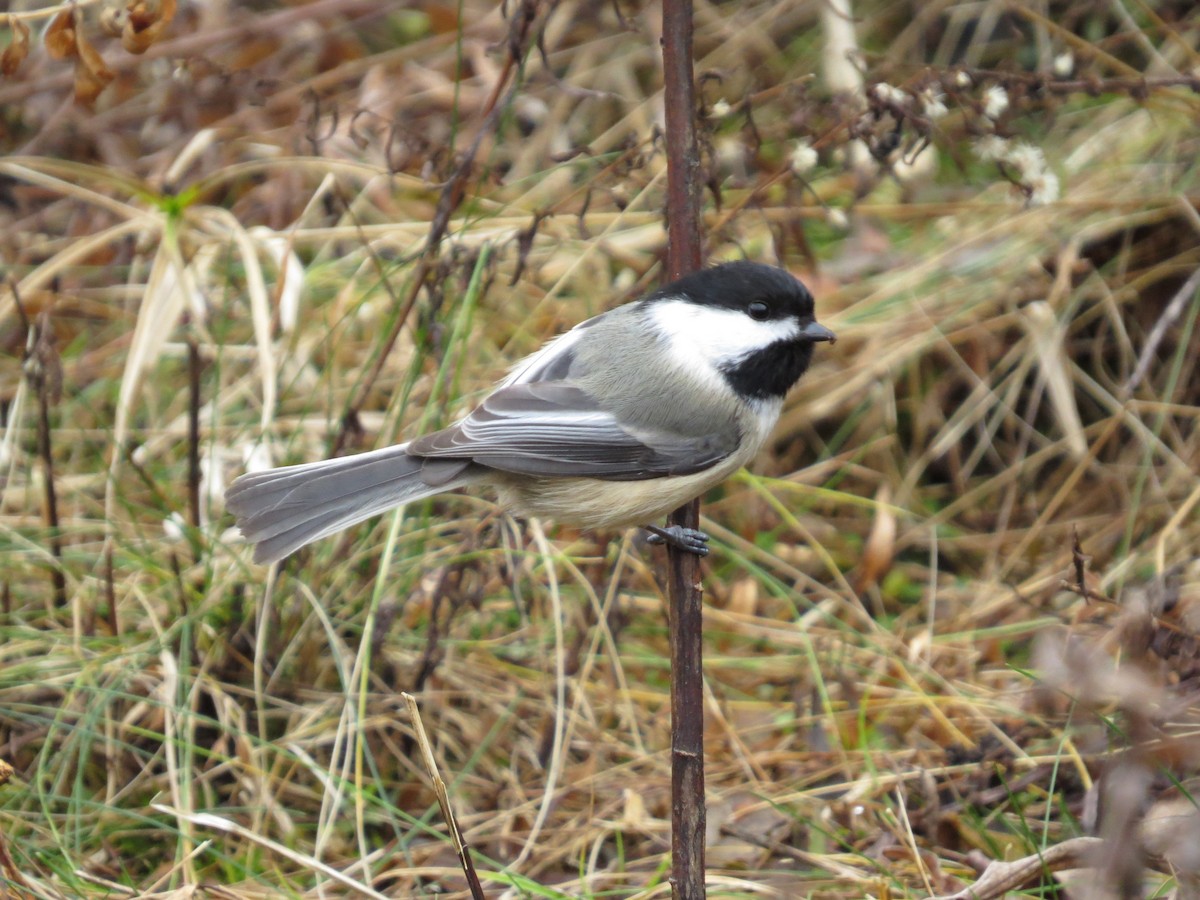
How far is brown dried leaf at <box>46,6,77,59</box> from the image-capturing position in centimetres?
196

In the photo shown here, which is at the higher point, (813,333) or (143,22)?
(143,22)

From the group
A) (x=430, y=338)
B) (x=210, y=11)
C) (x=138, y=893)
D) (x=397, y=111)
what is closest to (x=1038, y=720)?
(x=430, y=338)

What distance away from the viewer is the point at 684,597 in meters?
1.88

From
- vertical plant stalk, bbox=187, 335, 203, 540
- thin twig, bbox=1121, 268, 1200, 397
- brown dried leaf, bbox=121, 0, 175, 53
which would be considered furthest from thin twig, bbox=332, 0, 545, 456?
thin twig, bbox=1121, 268, 1200, 397

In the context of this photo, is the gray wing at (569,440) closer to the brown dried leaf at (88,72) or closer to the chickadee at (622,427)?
the chickadee at (622,427)

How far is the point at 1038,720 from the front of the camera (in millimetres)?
2383

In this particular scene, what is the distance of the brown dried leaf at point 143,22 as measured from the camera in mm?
1943

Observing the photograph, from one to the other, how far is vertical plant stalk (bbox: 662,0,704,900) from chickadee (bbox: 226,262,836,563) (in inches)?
5.4

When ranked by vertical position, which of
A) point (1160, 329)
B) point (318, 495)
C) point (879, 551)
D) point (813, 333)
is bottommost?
point (879, 551)

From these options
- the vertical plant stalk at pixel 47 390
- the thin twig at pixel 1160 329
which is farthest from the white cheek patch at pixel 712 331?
the thin twig at pixel 1160 329

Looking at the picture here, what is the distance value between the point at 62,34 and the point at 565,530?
1738 millimetres

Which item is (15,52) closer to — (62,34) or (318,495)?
(62,34)

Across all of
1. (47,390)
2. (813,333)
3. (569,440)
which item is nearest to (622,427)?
(569,440)

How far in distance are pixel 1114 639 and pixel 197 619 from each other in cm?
175
